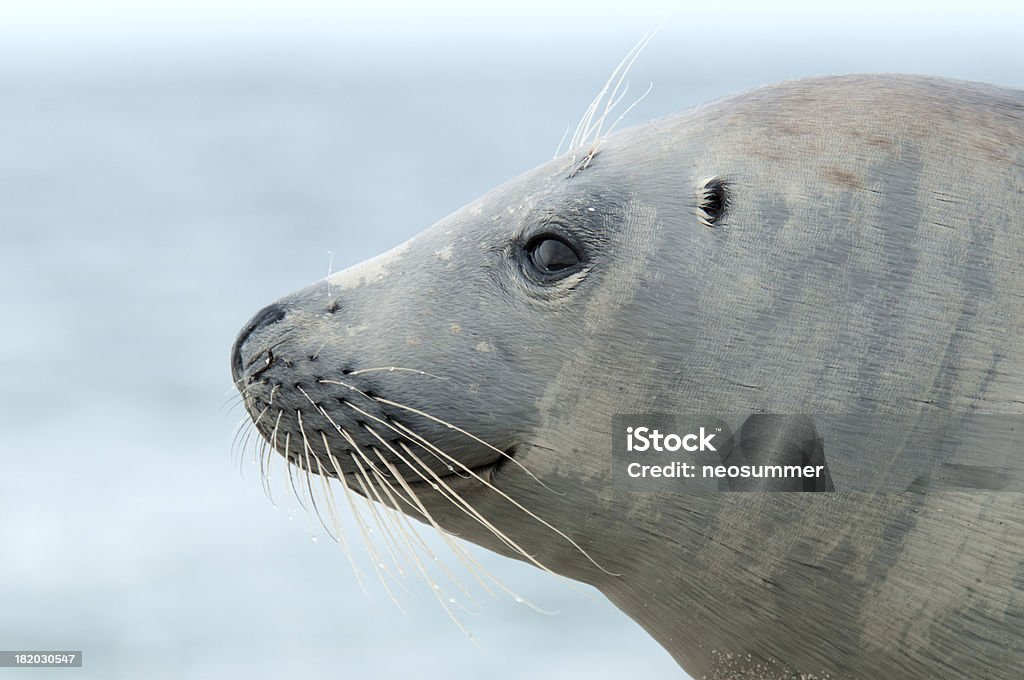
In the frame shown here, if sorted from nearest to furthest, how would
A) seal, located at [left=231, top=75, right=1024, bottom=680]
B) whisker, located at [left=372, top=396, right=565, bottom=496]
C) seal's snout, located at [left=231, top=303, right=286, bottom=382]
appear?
seal, located at [left=231, top=75, right=1024, bottom=680] → whisker, located at [left=372, top=396, right=565, bottom=496] → seal's snout, located at [left=231, top=303, right=286, bottom=382]

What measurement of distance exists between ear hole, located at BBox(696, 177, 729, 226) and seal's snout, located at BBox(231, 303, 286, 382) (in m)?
0.68

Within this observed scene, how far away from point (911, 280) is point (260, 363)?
38.6 inches

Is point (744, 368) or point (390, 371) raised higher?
point (390, 371)

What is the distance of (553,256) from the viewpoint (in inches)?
80.0

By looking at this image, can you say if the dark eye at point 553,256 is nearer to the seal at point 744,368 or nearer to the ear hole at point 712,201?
the seal at point 744,368

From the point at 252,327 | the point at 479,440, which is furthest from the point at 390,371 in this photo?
the point at 252,327

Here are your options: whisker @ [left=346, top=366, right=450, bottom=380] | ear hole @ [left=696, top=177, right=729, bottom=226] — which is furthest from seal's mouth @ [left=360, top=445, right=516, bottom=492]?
ear hole @ [left=696, top=177, right=729, bottom=226]

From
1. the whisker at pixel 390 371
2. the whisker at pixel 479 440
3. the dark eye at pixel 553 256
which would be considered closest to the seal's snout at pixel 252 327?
the whisker at pixel 390 371

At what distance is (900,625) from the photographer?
1.94m

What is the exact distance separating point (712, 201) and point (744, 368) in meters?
0.25

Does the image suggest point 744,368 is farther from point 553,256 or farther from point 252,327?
point 252,327

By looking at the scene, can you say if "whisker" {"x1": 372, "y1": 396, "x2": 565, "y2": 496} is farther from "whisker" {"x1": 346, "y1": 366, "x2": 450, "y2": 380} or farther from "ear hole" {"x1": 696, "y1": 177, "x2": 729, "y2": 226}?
"ear hole" {"x1": 696, "y1": 177, "x2": 729, "y2": 226}

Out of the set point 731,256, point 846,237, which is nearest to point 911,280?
point 846,237

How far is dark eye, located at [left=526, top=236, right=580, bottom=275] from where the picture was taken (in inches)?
79.8
